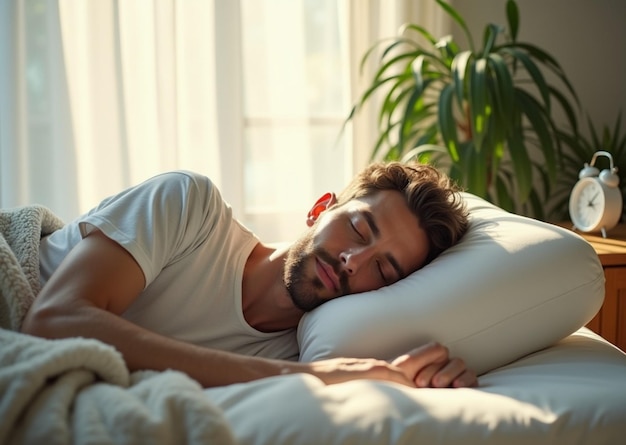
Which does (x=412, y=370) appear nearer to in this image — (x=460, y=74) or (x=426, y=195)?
(x=426, y=195)

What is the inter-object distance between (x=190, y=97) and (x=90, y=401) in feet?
6.95

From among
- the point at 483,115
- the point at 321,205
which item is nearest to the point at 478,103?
the point at 483,115

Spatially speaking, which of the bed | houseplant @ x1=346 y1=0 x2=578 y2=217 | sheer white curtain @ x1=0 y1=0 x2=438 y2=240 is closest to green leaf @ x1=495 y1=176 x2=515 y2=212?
houseplant @ x1=346 y1=0 x2=578 y2=217

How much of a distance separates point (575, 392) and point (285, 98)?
212 centimetres

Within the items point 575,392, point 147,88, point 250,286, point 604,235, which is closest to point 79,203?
point 147,88

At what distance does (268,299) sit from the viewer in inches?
60.2

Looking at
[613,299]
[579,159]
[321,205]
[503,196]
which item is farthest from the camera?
[579,159]

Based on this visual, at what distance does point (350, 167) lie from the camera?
3076 mm

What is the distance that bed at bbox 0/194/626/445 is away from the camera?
0.84m

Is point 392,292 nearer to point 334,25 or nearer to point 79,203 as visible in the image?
point 79,203

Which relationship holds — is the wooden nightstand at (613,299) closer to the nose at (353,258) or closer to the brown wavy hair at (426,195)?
the brown wavy hair at (426,195)

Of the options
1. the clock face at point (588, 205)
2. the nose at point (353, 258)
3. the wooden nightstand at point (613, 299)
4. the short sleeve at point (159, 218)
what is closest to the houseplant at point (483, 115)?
the clock face at point (588, 205)

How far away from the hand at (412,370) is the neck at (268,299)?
0.31 metres

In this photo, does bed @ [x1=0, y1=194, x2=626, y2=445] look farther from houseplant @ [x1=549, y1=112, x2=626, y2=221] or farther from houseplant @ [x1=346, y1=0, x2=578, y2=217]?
houseplant @ [x1=549, y1=112, x2=626, y2=221]
